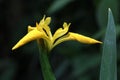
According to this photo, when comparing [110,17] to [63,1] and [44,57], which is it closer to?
[44,57]

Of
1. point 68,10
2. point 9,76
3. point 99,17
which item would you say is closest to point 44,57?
point 99,17

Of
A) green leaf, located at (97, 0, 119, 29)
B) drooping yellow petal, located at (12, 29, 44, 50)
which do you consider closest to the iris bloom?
drooping yellow petal, located at (12, 29, 44, 50)

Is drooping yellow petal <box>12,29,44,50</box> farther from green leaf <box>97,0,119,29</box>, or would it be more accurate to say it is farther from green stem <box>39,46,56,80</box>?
green leaf <box>97,0,119,29</box>

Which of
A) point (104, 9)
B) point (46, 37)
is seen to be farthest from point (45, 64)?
point (104, 9)

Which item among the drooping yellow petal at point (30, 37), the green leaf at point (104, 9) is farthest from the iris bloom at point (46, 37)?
the green leaf at point (104, 9)

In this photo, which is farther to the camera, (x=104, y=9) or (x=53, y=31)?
(x=53, y=31)

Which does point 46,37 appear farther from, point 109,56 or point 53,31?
point 53,31
